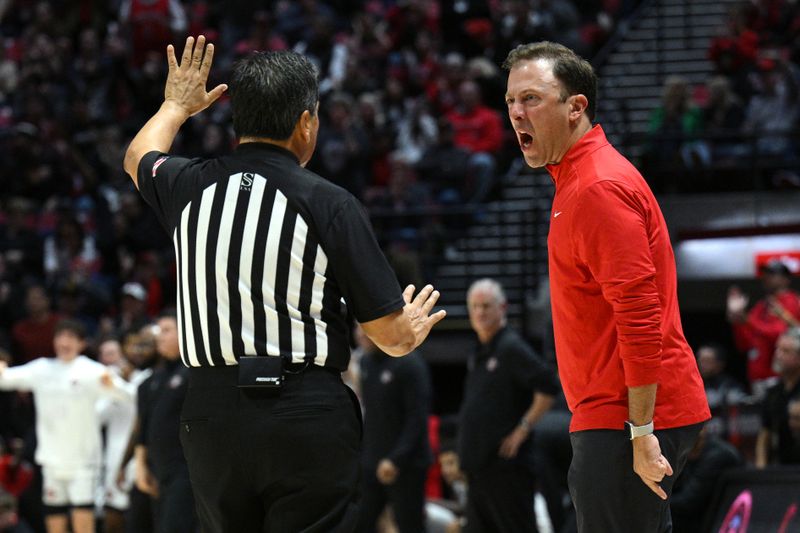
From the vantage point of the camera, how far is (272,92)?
12.5 ft

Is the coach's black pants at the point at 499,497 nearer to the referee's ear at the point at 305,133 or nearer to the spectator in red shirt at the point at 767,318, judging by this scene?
the spectator in red shirt at the point at 767,318

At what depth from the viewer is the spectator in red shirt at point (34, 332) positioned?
13602mm

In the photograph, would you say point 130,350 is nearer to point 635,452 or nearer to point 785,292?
point 785,292

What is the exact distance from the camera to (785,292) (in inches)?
437

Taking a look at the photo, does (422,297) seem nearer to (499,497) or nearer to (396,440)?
(499,497)

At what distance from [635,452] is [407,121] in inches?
465

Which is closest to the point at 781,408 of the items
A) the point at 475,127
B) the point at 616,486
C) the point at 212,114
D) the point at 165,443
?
the point at 165,443

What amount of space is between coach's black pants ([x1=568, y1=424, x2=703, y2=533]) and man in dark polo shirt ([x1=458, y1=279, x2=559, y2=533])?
14.2 ft

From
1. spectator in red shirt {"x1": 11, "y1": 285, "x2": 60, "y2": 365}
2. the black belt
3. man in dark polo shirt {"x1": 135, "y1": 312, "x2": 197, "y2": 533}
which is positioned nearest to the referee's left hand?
the black belt

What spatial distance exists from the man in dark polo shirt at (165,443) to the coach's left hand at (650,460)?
515cm

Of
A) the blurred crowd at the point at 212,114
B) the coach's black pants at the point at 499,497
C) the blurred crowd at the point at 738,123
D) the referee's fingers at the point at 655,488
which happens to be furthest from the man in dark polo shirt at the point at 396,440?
the referee's fingers at the point at 655,488

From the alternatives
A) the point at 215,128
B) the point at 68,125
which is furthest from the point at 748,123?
the point at 68,125

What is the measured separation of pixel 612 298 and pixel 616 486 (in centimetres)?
59

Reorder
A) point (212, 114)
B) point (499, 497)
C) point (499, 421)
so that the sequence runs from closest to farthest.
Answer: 1. point (499, 497)
2. point (499, 421)
3. point (212, 114)
